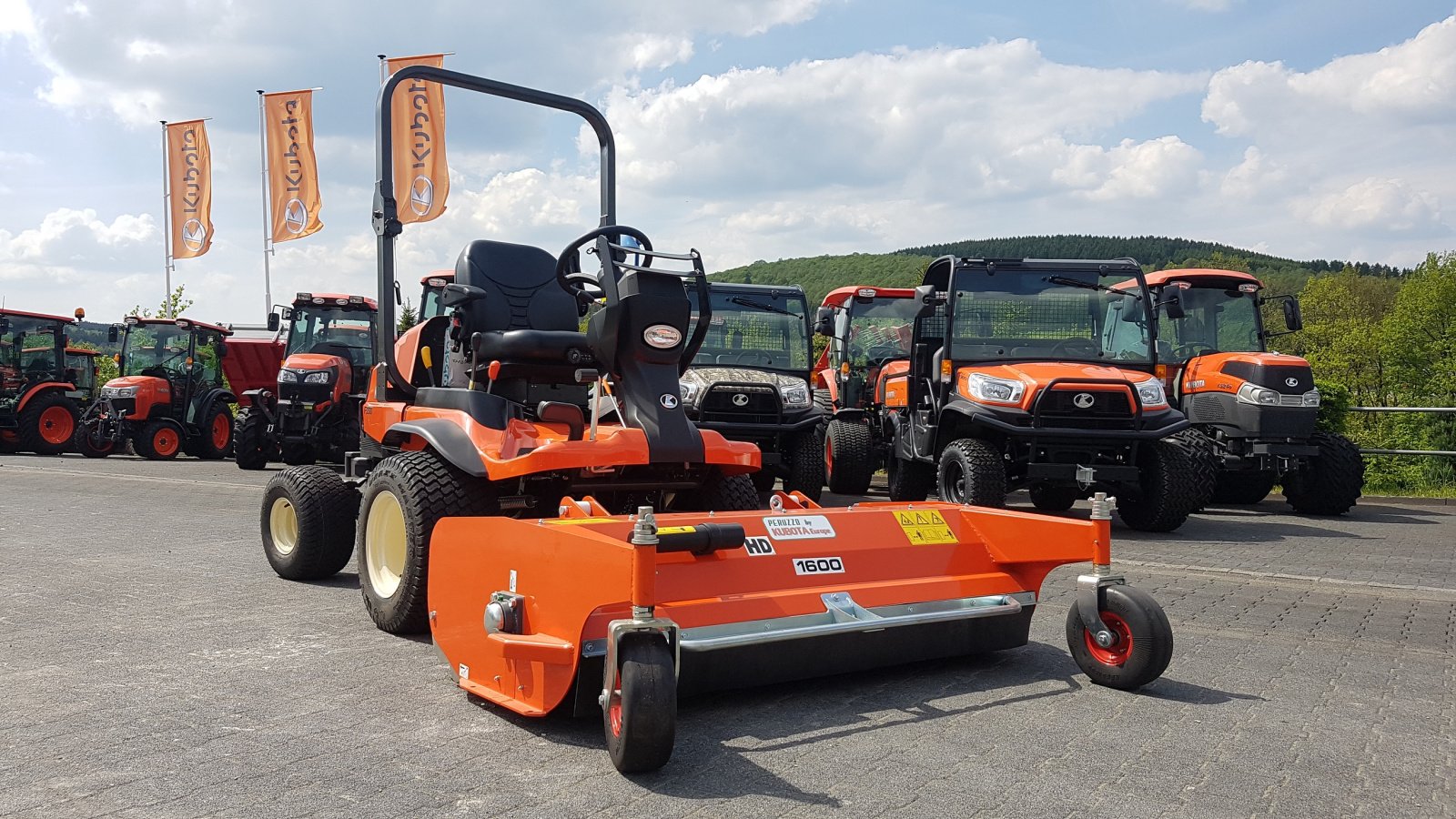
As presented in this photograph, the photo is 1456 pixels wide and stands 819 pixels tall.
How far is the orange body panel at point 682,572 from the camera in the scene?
3.68 metres

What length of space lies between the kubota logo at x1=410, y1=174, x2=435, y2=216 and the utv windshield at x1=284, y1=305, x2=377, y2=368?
19.7 ft

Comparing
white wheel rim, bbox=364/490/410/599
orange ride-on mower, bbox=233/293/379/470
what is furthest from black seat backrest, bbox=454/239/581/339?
orange ride-on mower, bbox=233/293/379/470

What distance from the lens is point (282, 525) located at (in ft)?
22.7

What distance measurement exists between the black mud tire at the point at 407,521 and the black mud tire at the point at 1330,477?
31.8 ft

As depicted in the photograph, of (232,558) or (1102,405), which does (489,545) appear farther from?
(1102,405)

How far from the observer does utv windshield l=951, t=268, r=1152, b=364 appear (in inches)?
413

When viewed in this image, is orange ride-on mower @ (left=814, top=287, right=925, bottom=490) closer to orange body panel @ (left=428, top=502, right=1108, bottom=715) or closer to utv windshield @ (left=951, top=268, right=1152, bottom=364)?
utv windshield @ (left=951, top=268, right=1152, bottom=364)

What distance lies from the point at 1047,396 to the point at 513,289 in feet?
16.9

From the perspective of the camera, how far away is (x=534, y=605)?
3.85 m

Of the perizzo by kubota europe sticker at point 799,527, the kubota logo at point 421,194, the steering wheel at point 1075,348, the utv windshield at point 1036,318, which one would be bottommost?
the perizzo by kubota europe sticker at point 799,527

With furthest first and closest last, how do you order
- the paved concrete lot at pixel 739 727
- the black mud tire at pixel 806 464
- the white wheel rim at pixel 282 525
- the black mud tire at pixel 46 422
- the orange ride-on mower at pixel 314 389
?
the black mud tire at pixel 46 422
the orange ride-on mower at pixel 314 389
the black mud tire at pixel 806 464
the white wheel rim at pixel 282 525
the paved concrete lot at pixel 739 727

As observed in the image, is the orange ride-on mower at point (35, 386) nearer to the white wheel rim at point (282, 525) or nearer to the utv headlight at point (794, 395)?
the utv headlight at point (794, 395)

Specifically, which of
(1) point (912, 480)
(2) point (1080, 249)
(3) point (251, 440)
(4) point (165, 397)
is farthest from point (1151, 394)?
(2) point (1080, 249)

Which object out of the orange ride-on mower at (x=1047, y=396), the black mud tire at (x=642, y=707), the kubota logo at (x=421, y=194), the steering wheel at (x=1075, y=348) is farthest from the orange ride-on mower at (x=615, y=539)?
the kubota logo at (x=421, y=194)
